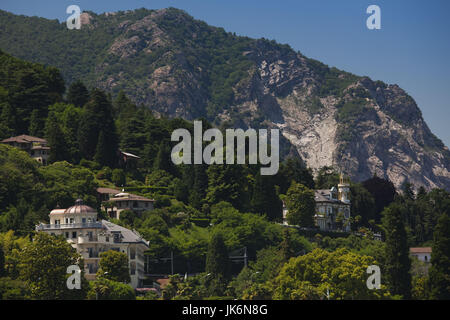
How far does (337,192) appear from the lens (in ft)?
514

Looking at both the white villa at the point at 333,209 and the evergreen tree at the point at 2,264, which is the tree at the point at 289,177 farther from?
the evergreen tree at the point at 2,264

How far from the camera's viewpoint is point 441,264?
105 meters

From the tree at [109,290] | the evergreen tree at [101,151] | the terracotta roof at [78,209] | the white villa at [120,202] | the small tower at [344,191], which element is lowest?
the tree at [109,290]

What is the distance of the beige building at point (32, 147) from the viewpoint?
138750mm

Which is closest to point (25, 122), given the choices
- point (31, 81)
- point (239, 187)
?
point (31, 81)

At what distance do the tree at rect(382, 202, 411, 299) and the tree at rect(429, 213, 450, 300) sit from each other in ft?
12.8

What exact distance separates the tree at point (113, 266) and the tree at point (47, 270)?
24.4 feet

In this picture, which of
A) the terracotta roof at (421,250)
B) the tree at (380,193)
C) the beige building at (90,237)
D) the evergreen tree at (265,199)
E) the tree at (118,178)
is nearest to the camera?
the beige building at (90,237)

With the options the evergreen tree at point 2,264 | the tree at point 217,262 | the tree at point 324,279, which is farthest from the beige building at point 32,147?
the tree at point 324,279

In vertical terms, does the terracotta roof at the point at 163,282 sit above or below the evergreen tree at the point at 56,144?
below

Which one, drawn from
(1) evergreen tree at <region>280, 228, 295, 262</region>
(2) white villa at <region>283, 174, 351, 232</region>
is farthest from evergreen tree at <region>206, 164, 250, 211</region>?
(1) evergreen tree at <region>280, 228, 295, 262</region>

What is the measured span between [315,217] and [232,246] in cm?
2517

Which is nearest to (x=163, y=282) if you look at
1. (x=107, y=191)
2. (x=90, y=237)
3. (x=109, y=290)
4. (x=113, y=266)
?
(x=90, y=237)
